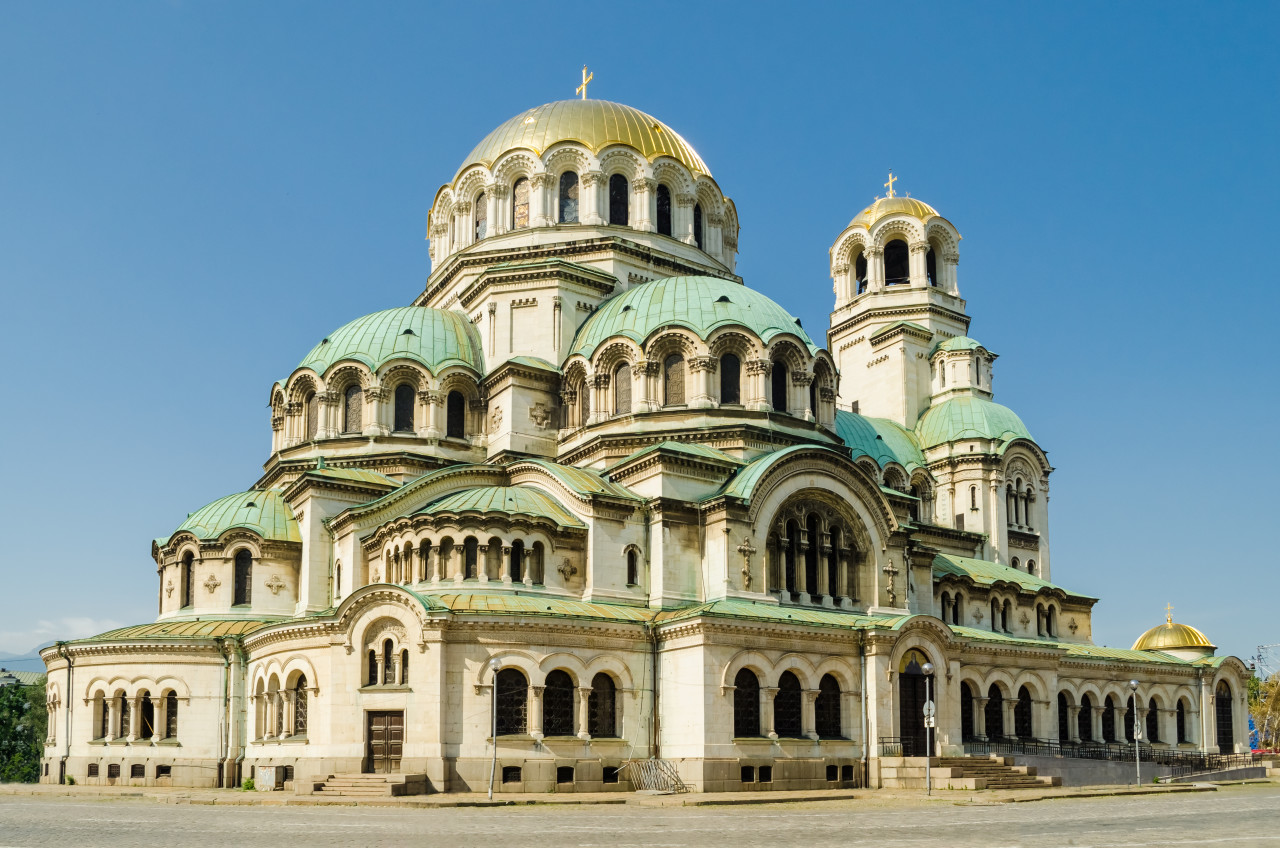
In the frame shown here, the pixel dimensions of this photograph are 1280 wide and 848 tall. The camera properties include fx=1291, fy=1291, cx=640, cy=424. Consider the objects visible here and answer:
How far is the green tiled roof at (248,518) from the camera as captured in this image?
145 ft

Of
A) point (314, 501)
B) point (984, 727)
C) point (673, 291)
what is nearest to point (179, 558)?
point (314, 501)

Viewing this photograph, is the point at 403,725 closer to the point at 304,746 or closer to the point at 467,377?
the point at 304,746

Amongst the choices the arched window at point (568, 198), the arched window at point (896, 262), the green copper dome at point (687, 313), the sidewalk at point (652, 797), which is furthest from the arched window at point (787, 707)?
the arched window at point (896, 262)

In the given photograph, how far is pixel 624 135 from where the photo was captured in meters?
51.5

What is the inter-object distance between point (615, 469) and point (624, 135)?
1645 cm

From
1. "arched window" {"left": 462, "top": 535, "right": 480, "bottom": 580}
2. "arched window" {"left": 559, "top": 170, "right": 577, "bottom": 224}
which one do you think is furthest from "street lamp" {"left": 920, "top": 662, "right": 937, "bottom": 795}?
"arched window" {"left": 559, "top": 170, "right": 577, "bottom": 224}

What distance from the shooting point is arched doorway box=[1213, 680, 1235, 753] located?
52688mm

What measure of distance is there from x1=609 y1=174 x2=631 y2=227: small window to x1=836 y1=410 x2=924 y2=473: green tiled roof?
12077 mm

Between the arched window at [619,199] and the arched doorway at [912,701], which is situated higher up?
the arched window at [619,199]

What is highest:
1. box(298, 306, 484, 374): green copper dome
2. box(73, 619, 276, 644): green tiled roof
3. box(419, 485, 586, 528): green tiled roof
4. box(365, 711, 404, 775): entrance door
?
box(298, 306, 484, 374): green copper dome

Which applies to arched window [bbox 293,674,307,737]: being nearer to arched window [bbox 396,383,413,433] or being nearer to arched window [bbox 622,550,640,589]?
arched window [bbox 622,550,640,589]

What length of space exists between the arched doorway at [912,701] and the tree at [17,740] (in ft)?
130

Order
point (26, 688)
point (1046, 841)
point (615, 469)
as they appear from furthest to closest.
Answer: point (26, 688) → point (615, 469) → point (1046, 841)

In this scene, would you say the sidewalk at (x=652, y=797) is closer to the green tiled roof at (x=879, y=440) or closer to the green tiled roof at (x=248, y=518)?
the green tiled roof at (x=248, y=518)
